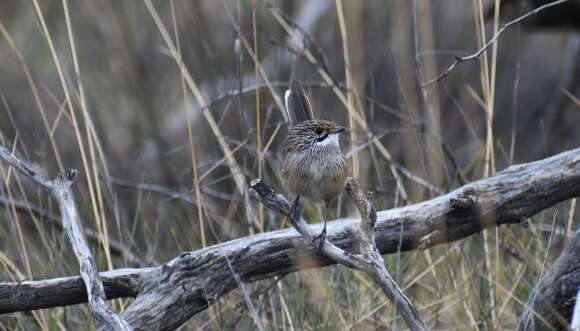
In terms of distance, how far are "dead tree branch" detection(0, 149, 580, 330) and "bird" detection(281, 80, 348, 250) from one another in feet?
0.46

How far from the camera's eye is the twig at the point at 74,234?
262 cm

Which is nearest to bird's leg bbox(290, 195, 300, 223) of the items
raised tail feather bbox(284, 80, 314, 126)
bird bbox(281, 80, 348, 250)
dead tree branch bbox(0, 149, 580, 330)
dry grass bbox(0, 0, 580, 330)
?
bird bbox(281, 80, 348, 250)

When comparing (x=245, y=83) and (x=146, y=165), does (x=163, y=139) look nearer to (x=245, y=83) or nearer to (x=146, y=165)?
(x=146, y=165)

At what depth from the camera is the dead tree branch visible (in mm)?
2826

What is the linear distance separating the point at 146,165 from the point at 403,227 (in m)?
3.17

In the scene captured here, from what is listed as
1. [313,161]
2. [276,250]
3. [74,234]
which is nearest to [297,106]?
[313,161]

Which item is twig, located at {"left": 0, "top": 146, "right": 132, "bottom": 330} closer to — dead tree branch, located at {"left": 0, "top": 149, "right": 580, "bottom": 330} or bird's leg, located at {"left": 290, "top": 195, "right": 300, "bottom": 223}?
dead tree branch, located at {"left": 0, "top": 149, "right": 580, "bottom": 330}

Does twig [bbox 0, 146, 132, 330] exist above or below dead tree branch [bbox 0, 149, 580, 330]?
above

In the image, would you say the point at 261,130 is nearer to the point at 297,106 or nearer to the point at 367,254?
the point at 297,106

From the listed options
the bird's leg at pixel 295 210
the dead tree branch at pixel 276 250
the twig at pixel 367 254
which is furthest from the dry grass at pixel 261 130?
the twig at pixel 367 254

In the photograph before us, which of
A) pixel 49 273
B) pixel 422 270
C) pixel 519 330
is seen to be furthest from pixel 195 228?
pixel 519 330

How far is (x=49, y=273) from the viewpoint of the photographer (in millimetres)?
3502

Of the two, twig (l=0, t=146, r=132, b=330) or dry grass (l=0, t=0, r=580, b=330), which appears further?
dry grass (l=0, t=0, r=580, b=330)

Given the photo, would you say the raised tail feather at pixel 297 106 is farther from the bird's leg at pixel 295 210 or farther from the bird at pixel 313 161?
the bird's leg at pixel 295 210
